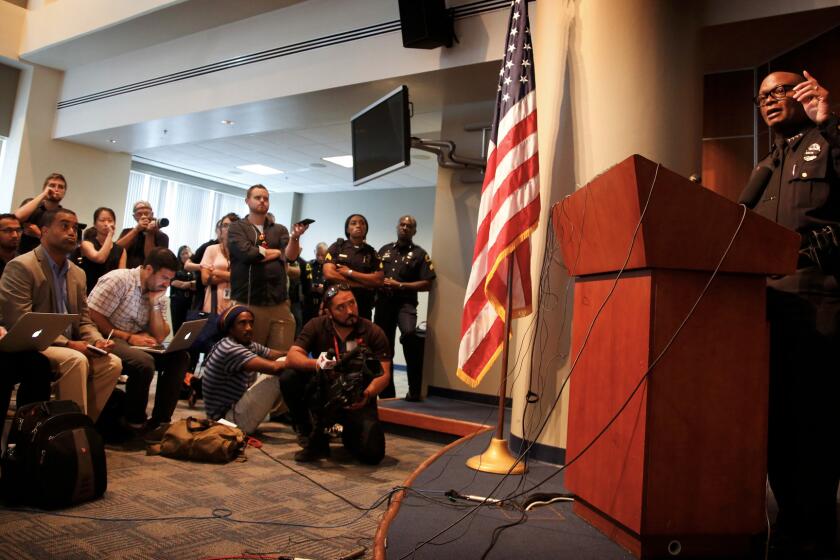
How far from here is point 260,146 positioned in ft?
30.2

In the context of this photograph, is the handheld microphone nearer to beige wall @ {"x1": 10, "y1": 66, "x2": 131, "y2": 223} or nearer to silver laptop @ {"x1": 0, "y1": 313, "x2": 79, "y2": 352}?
silver laptop @ {"x1": 0, "y1": 313, "x2": 79, "y2": 352}

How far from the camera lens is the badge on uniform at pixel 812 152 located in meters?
1.72

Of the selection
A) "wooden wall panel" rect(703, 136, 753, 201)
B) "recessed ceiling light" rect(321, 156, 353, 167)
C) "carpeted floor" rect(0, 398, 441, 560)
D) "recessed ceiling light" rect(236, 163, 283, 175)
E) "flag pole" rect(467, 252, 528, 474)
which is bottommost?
"carpeted floor" rect(0, 398, 441, 560)

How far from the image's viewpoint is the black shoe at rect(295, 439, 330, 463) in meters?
3.47

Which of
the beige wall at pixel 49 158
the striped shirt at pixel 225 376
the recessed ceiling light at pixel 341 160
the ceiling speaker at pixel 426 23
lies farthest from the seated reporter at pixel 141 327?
the recessed ceiling light at pixel 341 160

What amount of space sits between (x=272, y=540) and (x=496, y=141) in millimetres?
2067

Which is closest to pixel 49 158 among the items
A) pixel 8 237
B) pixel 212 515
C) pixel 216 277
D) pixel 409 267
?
pixel 216 277

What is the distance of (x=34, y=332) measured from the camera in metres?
2.88

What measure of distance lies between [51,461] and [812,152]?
2.90 m

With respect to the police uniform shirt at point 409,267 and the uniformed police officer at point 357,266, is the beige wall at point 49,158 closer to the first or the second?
the uniformed police officer at point 357,266

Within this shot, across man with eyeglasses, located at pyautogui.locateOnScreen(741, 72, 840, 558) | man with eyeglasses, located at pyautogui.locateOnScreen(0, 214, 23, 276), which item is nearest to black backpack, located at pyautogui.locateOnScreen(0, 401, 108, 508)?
man with eyeglasses, located at pyautogui.locateOnScreen(0, 214, 23, 276)

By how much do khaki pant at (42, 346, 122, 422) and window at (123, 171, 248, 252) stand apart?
8.15 m

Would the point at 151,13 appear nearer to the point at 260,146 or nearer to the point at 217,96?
the point at 217,96

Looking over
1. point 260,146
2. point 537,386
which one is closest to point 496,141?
point 537,386
